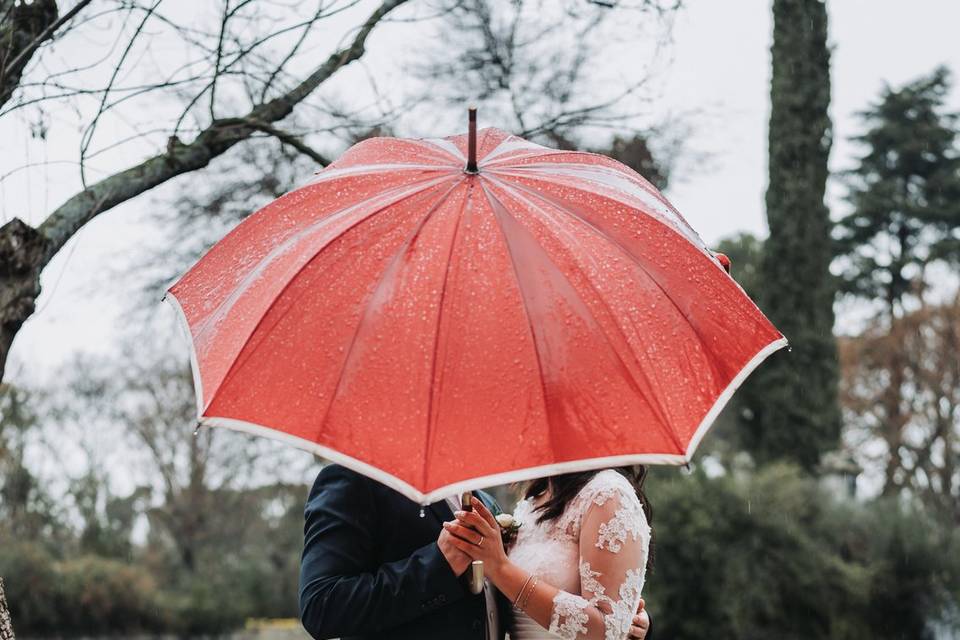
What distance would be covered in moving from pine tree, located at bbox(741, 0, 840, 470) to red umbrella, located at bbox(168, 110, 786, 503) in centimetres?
1320

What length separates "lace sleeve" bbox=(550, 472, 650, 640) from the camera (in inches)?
93.5

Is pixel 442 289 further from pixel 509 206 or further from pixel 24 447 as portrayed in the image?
pixel 24 447

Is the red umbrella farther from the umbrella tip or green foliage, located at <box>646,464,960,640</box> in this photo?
green foliage, located at <box>646,464,960,640</box>

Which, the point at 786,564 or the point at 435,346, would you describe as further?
the point at 786,564

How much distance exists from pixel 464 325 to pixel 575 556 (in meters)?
0.89

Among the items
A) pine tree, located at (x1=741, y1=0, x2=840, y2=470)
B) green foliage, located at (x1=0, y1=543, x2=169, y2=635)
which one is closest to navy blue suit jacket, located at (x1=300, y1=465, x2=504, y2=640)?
pine tree, located at (x1=741, y1=0, x2=840, y2=470)

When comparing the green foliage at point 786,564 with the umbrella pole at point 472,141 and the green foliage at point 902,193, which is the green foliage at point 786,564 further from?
the green foliage at point 902,193

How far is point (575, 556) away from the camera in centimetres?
259

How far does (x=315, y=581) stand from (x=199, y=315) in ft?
2.29

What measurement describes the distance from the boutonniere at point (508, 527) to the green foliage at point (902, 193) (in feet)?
84.7

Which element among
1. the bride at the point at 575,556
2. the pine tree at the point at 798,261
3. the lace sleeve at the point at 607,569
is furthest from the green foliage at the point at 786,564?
the lace sleeve at the point at 607,569

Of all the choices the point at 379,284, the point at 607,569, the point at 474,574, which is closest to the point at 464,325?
the point at 379,284

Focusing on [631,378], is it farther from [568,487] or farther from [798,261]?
[798,261]

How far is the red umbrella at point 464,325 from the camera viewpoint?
191 cm
